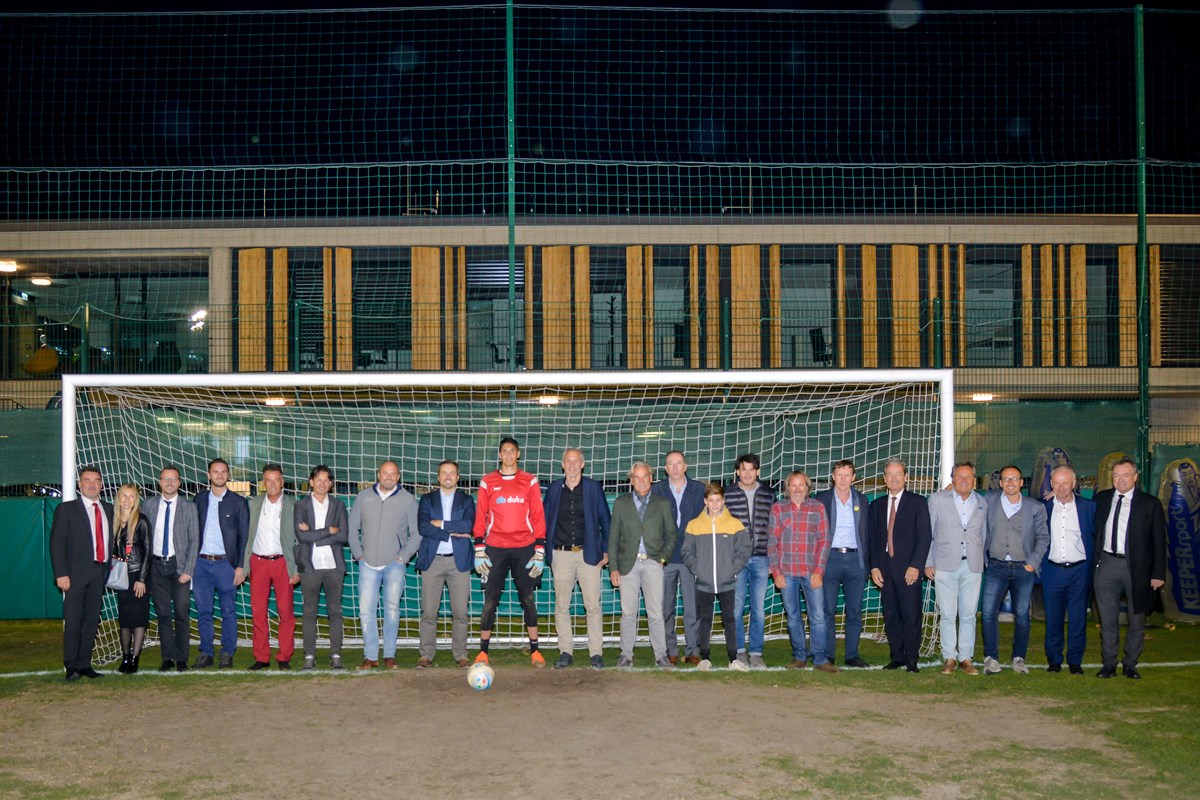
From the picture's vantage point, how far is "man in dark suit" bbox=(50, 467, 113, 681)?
28.6ft

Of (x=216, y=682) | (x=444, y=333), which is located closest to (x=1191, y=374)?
(x=444, y=333)

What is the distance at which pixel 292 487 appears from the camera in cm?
1323

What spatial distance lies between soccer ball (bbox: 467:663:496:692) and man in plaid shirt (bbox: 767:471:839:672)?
2514 mm

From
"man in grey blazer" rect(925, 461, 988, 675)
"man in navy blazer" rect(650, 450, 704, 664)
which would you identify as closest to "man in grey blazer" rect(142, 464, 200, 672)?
"man in navy blazer" rect(650, 450, 704, 664)

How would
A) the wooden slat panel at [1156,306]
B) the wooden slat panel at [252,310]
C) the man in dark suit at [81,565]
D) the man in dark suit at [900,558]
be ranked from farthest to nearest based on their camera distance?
the wooden slat panel at [1156,306], the wooden slat panel at [252,310], the man in dark suit at [900,558], the man in dark suit at [81,565]

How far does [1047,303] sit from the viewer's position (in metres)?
21.0

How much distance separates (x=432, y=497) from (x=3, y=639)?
16.9ft

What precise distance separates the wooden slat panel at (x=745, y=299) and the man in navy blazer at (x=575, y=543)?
398 inches

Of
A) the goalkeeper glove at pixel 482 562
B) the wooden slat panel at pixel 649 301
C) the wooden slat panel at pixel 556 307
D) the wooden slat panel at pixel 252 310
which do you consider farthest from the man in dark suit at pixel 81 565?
the wooden slat panel at pixel 649 301

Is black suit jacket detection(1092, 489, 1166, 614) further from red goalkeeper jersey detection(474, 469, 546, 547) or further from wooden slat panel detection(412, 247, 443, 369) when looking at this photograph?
wooden slat panel detection(412, 247, 443, 369)

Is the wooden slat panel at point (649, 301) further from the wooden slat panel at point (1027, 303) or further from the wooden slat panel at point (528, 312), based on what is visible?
the wooden slat panel at point (1027, 303)

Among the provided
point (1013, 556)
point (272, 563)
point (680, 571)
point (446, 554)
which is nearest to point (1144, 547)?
point (1013, 556)

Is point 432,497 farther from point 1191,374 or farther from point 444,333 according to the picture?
point 1191,374

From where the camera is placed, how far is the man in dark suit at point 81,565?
870cm
